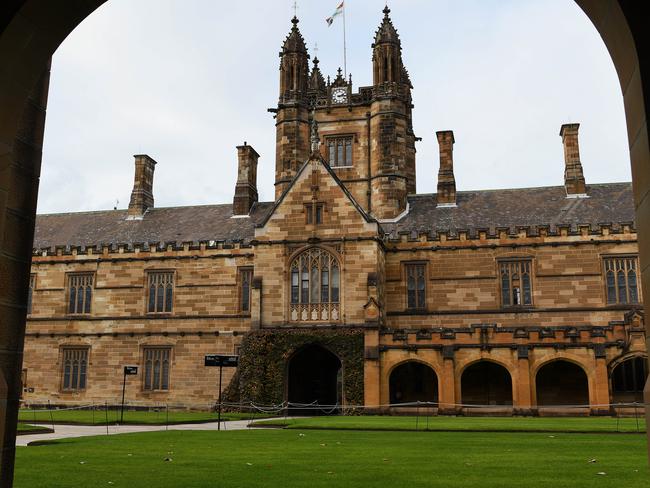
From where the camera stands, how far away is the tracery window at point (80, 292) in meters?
38.0

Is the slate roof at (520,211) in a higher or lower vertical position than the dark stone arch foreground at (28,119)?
higher

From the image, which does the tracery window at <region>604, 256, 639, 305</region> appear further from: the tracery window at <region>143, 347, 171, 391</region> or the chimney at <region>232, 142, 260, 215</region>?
the tracery window at <region>143, 347, 171, 391</region>

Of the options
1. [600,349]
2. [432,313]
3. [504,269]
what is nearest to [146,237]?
[432,313]

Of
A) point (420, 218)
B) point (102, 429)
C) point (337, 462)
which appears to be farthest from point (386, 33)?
point (337, 462)

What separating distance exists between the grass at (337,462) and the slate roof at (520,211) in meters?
19.5

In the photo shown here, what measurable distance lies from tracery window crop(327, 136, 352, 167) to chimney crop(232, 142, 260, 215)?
4584 millimetres

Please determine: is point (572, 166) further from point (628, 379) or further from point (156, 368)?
point (156, 368)

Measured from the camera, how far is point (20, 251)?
495 cm

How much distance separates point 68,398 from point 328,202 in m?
17.4

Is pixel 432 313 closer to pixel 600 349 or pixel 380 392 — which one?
pixel 380 392

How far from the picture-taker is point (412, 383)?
31.5m

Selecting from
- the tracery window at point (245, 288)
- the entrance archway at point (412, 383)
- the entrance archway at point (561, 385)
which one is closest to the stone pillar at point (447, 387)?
the entrance archway at point (412, 383)

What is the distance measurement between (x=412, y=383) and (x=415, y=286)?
4.83 m

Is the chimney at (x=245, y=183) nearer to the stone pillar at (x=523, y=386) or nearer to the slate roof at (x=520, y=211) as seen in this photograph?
the slate roof at (x=520, y=211)
